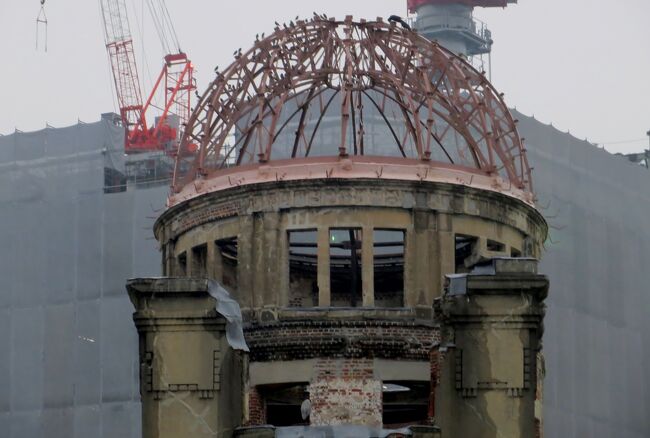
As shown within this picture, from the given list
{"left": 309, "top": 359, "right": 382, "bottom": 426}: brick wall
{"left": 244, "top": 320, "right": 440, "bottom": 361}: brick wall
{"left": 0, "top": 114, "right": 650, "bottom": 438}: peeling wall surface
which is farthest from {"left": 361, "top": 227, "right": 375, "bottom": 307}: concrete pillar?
{"left": 0, "top": 114, "right": 650, "bottom": 438}: peeling wall surface

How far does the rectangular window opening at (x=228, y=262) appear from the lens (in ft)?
161

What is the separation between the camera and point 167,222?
5069cm

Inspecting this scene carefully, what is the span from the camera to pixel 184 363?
41156 millimetres

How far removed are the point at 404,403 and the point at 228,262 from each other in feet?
20.9

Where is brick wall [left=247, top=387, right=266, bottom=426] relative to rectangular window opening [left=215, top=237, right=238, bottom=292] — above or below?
below

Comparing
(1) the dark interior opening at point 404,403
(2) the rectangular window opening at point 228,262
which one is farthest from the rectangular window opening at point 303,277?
(1) the dark interior opening at point 404,403

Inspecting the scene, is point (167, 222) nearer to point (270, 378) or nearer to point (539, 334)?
point (270, 378)

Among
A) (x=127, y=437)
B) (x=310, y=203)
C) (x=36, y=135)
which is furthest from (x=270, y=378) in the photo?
(x=36, y=135)

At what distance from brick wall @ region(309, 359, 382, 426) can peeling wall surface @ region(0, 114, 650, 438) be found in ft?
126

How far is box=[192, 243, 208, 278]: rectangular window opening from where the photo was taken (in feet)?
162

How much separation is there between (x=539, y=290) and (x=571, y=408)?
162 ft

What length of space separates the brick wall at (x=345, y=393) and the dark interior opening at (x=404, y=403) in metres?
1.00

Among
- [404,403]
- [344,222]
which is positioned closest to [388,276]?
[404,403]

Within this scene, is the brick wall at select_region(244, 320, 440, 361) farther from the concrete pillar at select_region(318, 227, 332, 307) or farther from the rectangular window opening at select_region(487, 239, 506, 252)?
the rectangular window opening at select_region(487, 239, 506, 252)
